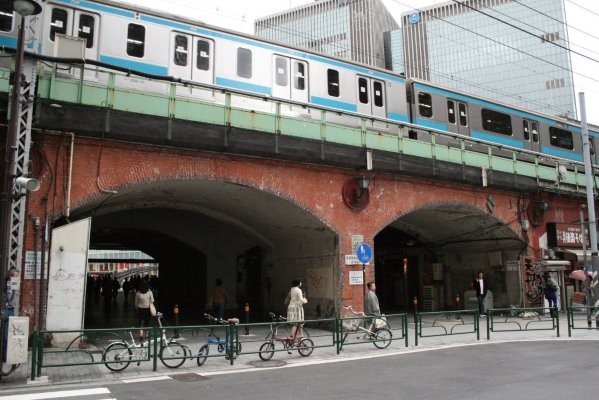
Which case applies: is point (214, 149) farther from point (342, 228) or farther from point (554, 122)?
point (554, 122)

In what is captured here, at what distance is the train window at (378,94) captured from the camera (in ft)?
64.3

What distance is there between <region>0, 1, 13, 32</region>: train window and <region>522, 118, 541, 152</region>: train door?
21244mm

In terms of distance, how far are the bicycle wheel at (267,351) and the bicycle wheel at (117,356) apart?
285 cm

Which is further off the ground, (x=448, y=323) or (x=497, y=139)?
(x=497, y=139)

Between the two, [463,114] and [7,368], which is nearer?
[7,368]

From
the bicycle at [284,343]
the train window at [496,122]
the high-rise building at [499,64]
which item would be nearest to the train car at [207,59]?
the train window at [496,122]

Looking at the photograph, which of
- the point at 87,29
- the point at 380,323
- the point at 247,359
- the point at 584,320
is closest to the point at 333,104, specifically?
the point at 380,323

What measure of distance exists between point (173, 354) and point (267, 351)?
2140 mm

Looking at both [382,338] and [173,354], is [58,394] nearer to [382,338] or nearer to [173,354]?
[173,354]

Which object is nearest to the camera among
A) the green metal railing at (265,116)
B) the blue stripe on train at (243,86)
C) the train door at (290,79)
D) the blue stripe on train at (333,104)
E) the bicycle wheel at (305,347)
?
the bicycle wheel at (305,347)

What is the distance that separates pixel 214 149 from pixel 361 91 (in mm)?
6786

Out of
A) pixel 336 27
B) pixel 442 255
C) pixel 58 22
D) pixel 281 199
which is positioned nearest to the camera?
pixel 58 22

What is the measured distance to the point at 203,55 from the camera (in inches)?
634

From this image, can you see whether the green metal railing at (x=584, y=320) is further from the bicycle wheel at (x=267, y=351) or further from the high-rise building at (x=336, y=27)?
the high-rise building at (x=336, y=27)
